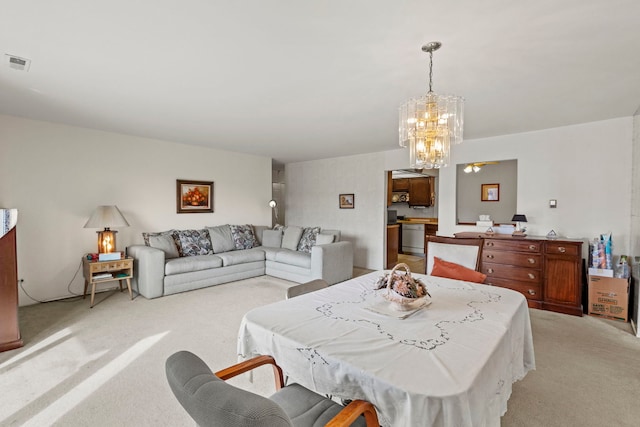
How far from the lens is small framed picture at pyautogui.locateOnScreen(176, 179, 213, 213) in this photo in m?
5.39

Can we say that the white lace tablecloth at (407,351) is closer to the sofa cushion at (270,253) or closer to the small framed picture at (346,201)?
the sofa cushion at (270,253)

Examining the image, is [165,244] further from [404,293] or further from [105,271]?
[404,293]

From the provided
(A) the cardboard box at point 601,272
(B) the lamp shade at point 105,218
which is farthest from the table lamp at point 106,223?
(A) the cardboard box at point 601,272

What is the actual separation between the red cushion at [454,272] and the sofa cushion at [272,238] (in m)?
3.76

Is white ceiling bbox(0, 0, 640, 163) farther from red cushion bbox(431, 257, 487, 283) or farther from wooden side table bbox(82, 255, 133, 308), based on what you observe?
wooden side table bbox(82, 255, 133, 308)

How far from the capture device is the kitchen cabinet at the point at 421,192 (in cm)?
802

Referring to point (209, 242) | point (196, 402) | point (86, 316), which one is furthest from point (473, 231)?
point (86, 316)

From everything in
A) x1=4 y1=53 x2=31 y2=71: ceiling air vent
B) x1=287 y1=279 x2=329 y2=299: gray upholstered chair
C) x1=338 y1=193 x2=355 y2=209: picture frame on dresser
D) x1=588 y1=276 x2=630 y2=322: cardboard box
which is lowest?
x1=588 y1=276 x2=630 y2=322: cardboard box

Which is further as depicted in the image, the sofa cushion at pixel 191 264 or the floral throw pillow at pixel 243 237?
the floral throw pillow at pixel 243 237

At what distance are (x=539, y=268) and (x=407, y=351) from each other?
3514 millimetres

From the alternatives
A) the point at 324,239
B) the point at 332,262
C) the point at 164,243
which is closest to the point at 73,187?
the point at 164,243

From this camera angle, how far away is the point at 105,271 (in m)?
4.04

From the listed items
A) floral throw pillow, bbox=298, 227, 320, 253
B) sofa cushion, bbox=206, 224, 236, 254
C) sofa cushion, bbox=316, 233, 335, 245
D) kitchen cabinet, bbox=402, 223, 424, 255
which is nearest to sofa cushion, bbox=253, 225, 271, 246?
sofa cushion, bbox=206, 224, 236, 254

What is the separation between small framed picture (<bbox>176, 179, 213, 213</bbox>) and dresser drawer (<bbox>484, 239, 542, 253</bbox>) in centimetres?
478
